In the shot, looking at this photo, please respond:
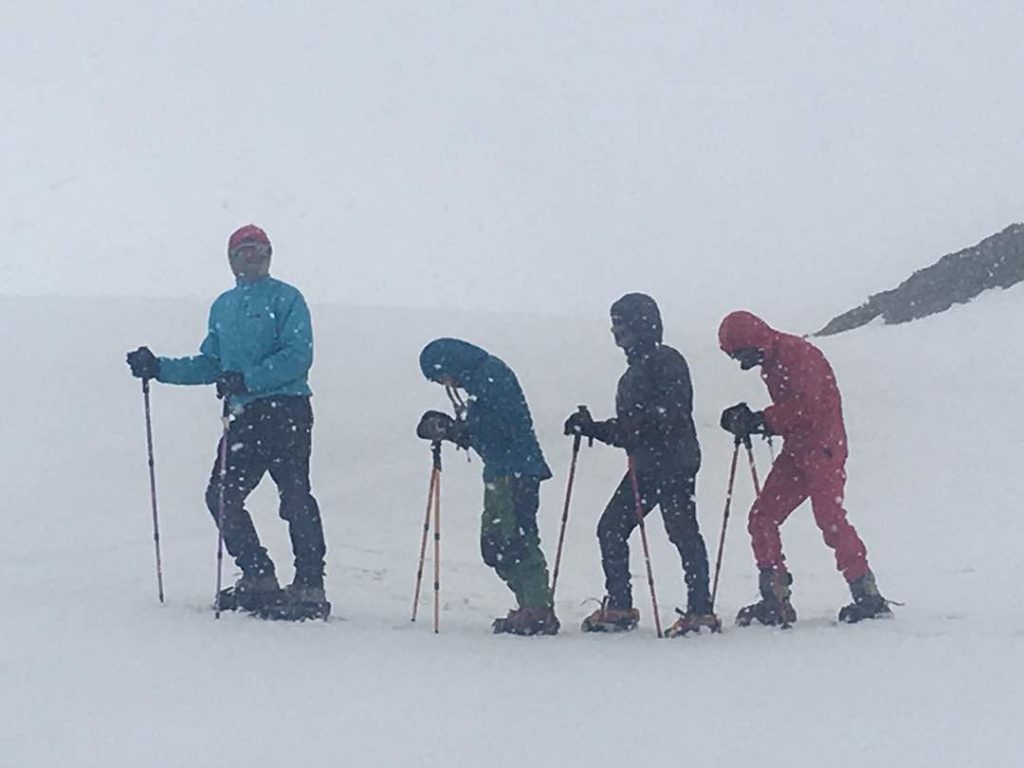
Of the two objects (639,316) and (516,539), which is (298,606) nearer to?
(516,539)

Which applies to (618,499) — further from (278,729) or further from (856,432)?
(856,432)

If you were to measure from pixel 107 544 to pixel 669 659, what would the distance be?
4482 mm

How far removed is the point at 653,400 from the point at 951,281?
17220 mm

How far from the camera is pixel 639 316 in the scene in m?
6.96

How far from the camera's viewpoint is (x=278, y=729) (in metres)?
4.61

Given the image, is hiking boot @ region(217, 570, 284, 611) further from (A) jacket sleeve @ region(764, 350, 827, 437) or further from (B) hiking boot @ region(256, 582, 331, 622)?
(A) jacket sleeve @ region(764, 350, 827, 437)

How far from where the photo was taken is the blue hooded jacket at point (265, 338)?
6.89 meters

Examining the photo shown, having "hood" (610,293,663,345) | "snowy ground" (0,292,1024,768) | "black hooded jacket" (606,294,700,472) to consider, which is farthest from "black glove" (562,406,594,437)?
"snowy ground" (0,292,1024,768)

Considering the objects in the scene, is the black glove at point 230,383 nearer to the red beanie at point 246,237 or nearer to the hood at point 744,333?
the red beanie at point 246,237

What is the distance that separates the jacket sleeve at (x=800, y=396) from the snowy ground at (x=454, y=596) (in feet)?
3.70

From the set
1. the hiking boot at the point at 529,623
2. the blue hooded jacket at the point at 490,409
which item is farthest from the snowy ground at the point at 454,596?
the blue hooded jacket at the point at 490,409

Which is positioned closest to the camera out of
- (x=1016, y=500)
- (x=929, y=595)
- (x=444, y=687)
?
(x=444, y=687)

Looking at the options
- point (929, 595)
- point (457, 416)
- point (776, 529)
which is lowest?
point (929, 595)

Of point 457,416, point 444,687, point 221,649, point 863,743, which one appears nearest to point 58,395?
point 457,416
